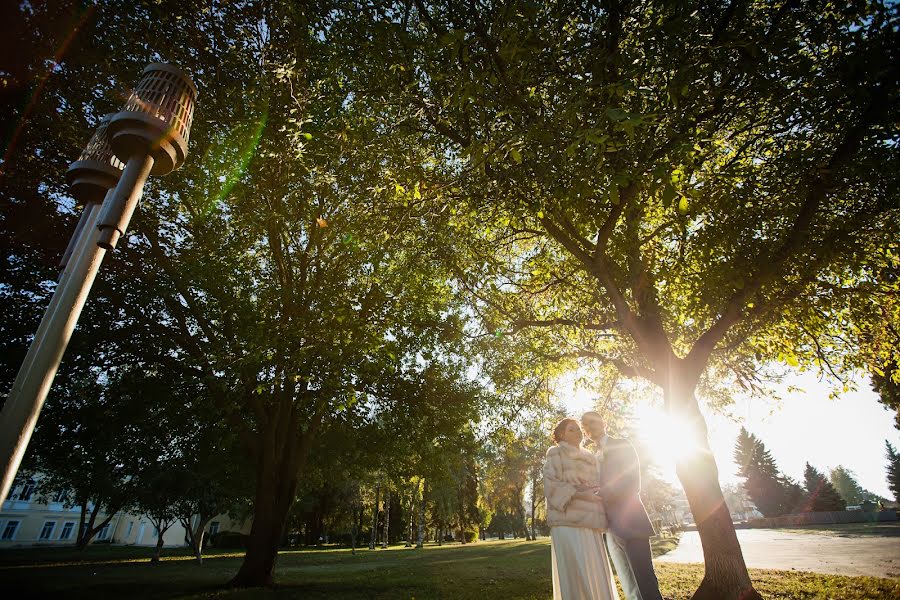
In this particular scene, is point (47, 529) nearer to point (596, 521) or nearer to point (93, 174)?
point (596, 521)

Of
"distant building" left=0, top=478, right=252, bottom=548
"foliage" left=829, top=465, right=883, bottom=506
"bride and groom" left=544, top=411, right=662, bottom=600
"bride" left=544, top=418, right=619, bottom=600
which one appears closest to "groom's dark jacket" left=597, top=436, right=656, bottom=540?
"bride and groom" left=544, top=411, right=662, bottom=600

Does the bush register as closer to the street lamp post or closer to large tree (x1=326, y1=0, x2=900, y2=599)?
large tree (x1=326, y1=0, x2=900, y2=599)

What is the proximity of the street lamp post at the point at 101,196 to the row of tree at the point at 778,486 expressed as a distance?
3148 inches

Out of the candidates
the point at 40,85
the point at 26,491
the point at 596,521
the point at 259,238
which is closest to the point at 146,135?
the point at 596,521

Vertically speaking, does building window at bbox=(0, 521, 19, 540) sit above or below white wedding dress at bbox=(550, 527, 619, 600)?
above

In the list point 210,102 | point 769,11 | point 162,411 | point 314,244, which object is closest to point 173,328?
point 162,411

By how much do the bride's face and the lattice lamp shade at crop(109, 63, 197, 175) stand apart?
5.59 m

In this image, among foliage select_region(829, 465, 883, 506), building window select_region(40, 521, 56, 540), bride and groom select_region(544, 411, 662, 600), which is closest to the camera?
bride and groom select_region(544, 411, 662, 600)

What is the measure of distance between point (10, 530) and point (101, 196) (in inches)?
2597

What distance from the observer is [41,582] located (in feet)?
43.7

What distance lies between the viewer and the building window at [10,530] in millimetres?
43969

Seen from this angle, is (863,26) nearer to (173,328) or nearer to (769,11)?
(769,11)

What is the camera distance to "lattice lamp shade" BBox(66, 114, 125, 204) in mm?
2623

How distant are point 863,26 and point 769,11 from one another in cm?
173
